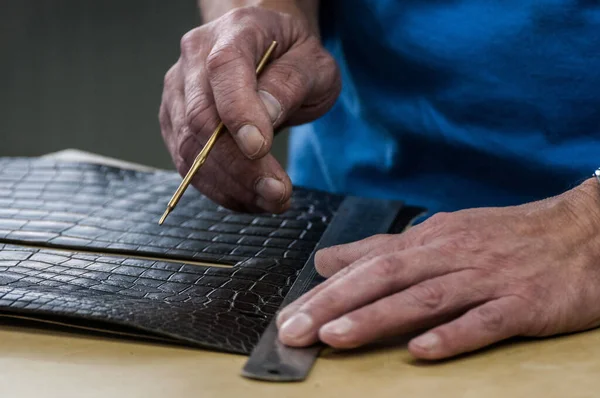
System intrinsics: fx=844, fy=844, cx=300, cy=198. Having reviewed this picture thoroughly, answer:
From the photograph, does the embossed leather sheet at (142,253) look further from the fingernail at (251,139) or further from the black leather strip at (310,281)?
the fingernail at (251,139)

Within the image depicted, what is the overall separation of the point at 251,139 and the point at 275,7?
0.48 metres

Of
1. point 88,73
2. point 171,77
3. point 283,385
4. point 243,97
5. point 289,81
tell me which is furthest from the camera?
point 88,73

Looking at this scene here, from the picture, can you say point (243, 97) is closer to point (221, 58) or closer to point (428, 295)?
point (221, 58)

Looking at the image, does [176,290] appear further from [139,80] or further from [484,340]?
[139,80]

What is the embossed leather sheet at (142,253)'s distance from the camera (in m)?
0.90

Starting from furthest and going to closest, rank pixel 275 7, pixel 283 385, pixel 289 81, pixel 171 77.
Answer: pixel 275 7
pixel 171 77
pixel 289 81
pixel 283 385

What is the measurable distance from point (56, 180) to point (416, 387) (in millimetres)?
913

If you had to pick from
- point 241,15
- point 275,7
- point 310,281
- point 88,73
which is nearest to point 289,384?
point 310,281

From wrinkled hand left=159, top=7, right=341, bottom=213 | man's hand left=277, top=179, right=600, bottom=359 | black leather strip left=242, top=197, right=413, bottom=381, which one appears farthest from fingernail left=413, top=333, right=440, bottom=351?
wrinkled hand left=159, top=7, right=341, bottom=213

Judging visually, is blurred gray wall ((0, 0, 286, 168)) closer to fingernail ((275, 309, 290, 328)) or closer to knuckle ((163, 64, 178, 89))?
knuckle ((163, 64, 178, 89))

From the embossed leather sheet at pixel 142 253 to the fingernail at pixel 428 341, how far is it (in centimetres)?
17

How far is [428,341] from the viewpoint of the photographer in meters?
0.83

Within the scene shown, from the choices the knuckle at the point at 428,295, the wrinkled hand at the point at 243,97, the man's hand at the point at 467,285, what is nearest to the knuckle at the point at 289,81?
the wrinkled hand at the point at 243,97

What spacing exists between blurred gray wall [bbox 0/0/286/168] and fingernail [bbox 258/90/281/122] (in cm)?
209
